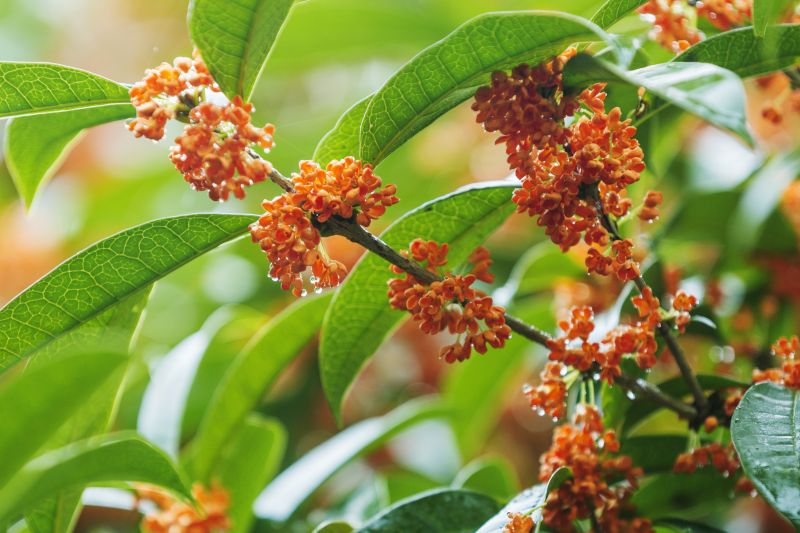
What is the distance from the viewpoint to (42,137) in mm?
1001

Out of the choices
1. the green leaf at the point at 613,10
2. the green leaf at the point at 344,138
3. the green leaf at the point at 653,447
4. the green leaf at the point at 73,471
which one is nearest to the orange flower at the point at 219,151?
the green leaf at the point at 344,138

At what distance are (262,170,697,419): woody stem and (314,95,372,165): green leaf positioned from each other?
7cm

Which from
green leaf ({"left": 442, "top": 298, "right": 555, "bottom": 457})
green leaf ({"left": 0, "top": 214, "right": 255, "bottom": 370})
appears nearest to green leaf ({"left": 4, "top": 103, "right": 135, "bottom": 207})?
green leaf ({"left": 0, "top": 214, "right": 255, "bottom": 370})

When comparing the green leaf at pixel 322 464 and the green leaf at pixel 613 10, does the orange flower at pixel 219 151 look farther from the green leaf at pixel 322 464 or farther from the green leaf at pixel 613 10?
the green leaf at pixel 322 464

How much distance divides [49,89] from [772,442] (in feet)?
2.64

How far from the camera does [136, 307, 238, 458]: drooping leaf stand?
1365mm

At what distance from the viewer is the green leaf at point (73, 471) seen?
0.64 meters

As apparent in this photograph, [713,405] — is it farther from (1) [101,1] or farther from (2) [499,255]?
(1) [101,1]

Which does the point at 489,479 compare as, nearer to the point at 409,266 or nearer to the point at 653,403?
the point at 653,403

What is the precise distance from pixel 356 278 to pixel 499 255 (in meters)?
0.98

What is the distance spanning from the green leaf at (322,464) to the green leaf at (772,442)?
68cm

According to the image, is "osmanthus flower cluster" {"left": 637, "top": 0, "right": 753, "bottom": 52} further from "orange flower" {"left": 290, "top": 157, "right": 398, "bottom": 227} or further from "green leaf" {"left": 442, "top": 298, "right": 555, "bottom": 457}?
"green leaf" {"left": 442, "top": 298, "right": 555, "bottom": 457}

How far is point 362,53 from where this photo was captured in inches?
82.6

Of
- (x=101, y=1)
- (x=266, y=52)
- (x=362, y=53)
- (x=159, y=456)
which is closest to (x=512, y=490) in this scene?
(x=159, y=456)
